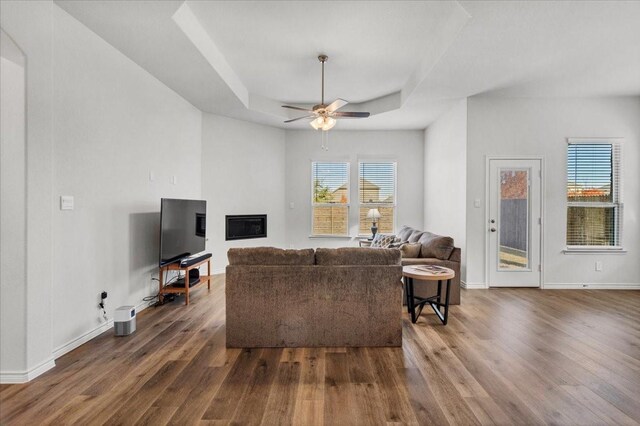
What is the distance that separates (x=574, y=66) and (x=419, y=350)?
3.98 meters

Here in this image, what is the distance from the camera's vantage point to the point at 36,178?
236cm

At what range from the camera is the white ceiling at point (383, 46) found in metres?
2.90

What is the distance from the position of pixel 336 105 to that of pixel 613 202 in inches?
188

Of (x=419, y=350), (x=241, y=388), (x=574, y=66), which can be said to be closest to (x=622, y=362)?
(x=419, y=350)

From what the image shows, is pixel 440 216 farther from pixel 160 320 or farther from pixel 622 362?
pixel 160 320

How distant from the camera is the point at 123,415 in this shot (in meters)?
1.93

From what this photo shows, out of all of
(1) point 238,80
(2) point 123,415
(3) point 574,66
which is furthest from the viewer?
(1) point 238,80

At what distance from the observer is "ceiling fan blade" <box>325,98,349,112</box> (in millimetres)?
3808

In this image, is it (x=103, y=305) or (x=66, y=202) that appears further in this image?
(x=103, y=305)

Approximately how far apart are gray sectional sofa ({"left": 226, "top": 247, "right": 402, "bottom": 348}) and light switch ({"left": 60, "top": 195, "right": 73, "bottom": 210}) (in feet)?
4.90

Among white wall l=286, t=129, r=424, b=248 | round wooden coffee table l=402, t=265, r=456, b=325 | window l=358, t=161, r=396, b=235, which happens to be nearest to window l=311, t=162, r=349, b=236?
white wall l=286, t=129, r=424, b=248

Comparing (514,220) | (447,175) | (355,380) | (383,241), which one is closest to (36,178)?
(355,380)

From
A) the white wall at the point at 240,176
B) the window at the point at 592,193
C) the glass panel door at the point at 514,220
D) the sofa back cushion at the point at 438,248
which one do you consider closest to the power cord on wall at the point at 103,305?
the white wall at the point at 240,176

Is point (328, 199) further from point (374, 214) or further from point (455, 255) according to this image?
point (455, 255)
